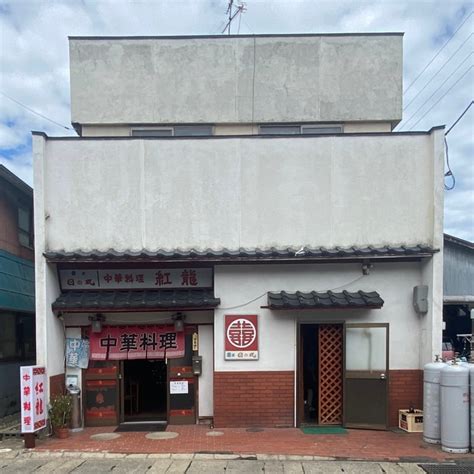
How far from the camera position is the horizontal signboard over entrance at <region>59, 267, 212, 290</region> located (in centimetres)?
970

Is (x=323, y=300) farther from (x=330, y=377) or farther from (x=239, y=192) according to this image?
(x=239, y=192)

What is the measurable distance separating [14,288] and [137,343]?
3672mm

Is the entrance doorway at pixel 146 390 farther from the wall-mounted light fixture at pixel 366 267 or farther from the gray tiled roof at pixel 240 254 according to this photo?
the wall-mounted light fixture at pixel 366 267

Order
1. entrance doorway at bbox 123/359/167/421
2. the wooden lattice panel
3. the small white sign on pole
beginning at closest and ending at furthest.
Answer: the small white sign on pole < the wooden lattice panel < entrance doorway at bbox 123/359/167/421

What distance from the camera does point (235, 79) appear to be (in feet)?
38.0

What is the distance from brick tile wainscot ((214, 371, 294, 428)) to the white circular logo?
0.63 m

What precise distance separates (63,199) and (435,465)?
8612 millimetres

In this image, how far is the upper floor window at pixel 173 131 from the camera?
1163 cm

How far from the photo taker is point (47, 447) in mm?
8203

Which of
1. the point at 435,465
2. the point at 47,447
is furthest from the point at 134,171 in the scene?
the point at 435,465

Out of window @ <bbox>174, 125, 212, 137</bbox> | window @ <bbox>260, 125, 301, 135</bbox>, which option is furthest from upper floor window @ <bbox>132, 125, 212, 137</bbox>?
window @ <bbox>260, 125, 301, 135</bbox>

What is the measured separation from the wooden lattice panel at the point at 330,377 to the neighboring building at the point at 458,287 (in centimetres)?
858

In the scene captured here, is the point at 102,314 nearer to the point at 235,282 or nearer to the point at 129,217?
the point at 129,217

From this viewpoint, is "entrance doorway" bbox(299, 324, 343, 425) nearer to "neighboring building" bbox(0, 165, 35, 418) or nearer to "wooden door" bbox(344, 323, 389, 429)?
"wooden door" bbox(344, 323, 389, 429)
